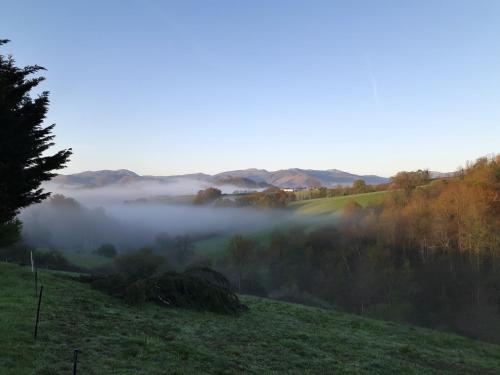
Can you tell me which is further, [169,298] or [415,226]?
[415,226]

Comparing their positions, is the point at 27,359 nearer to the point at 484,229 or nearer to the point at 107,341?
the point at 107,341

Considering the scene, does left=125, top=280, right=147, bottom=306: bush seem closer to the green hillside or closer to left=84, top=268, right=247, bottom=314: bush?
left=84, top=268, right=247, bottom=314: bush

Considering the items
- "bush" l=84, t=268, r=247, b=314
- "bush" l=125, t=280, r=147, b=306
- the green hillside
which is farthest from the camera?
the green hillside

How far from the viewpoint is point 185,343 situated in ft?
39.0

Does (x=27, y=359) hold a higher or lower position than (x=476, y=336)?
higher

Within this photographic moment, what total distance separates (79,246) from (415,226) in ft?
254

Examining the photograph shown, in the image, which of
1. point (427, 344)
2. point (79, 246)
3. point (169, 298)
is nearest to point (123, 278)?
point (169, 298)

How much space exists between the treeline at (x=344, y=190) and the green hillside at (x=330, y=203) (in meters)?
7.63

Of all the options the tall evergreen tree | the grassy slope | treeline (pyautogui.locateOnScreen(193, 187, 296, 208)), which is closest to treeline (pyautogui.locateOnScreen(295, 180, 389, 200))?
treeline (pyautogui.locateOnScreen(193, 187, 296, 208))

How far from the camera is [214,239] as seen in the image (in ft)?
304

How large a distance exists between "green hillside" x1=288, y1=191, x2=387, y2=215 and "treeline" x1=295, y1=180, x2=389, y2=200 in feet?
25.0

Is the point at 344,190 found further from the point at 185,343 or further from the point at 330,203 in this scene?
the point at 185,343

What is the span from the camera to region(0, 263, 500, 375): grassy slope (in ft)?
31.1

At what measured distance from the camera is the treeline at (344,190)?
9931cm
